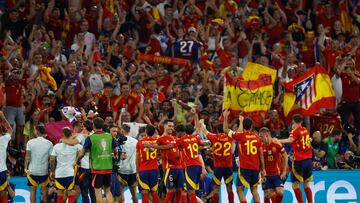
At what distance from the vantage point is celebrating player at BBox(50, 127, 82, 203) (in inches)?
1061

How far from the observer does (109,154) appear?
1028 inches

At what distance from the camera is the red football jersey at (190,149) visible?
27.0 metres

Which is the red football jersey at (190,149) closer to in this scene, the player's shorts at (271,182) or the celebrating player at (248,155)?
the celebrating player at (248,155)

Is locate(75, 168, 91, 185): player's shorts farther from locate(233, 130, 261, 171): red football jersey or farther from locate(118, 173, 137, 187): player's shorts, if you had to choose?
locate(233, 130, 261, 171): red football jersey

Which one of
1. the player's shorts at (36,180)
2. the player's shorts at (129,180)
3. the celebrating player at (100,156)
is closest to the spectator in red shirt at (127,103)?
the player's shorts at (129,180)

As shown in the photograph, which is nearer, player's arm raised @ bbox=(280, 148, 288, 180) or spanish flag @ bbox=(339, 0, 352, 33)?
player's arm raised @ bbox=(280, 148, 288, 180)

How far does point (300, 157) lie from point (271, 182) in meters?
0.89

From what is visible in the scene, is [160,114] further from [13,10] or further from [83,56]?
[13,10]

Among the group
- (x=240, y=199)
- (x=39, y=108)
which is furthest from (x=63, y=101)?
(x=240, y=199)

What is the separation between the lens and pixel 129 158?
27922 millimetres

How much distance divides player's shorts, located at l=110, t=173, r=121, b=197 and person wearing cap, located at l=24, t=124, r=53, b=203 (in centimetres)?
147

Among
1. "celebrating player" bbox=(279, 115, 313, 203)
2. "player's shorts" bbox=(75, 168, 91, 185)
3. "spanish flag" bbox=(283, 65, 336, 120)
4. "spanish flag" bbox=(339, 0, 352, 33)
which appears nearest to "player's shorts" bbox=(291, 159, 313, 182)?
"celebrating player" bbox=(279, 115, 313, 203)

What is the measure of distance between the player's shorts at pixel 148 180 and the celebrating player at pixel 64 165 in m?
1.50

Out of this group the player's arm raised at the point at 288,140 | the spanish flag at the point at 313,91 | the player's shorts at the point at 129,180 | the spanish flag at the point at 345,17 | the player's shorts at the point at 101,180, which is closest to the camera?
the player's shorts at the point at 101,180
